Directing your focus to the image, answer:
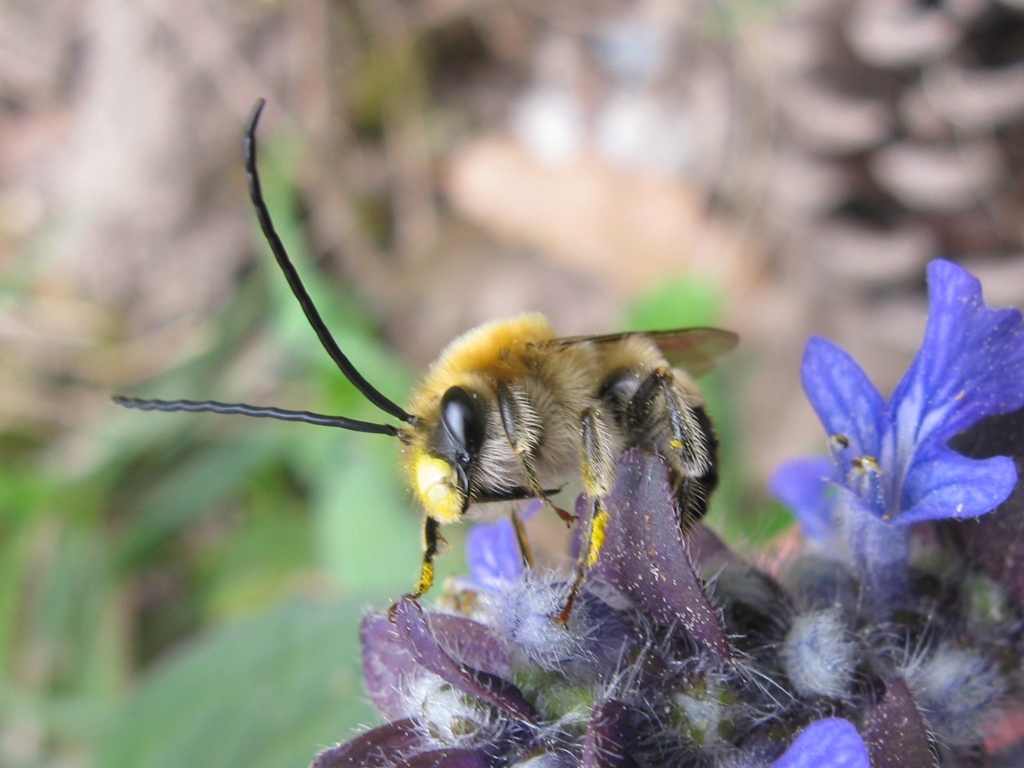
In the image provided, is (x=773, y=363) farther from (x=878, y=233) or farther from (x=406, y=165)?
(x=406, y=165)

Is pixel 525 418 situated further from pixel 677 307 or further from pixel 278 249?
pixel 677 307

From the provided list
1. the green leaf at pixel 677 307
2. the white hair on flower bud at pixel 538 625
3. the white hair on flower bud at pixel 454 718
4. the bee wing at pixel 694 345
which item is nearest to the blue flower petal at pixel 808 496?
the bee wing at pixel 694 345

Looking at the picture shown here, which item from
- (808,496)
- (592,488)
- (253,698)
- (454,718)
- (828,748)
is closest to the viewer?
(828,748)

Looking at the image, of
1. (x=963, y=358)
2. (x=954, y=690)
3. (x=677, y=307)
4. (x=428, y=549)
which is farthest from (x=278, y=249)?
(x=677, y=307)

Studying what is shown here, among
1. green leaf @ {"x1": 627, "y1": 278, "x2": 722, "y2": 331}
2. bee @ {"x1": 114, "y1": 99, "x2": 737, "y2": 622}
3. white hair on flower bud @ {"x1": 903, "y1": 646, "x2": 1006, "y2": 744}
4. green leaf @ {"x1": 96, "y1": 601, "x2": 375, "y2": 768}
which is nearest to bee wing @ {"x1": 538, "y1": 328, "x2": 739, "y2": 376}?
bee @ {"x1": 114, "y1": 99, "x2": 737, "y2": 622}

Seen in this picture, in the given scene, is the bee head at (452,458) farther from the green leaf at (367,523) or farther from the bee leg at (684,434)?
the green leaf at (367,523)

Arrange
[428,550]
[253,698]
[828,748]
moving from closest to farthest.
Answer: [828,748], [428,550], [253,698]
